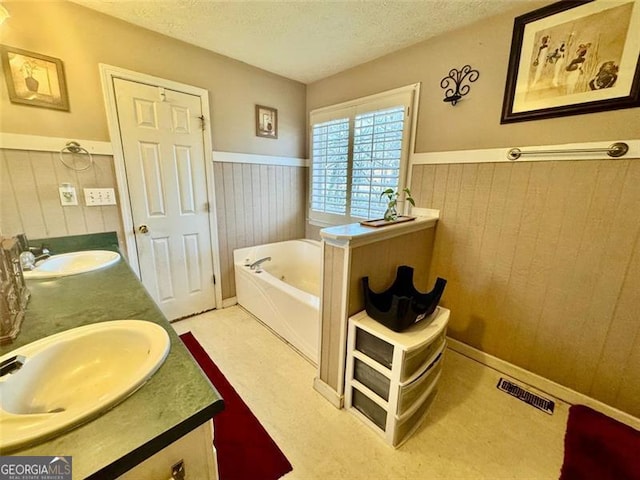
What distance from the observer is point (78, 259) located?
67.1 inches

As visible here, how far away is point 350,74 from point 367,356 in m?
2.55

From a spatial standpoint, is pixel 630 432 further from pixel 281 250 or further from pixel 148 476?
pixel 281 250

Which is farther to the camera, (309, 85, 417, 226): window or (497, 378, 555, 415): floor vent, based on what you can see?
(309, 85, 417, 226): window

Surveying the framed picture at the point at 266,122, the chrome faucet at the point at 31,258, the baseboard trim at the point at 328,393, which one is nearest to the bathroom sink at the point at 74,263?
the chrome faucet at the point at 31,258

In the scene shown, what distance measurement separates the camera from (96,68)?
72.6 inches

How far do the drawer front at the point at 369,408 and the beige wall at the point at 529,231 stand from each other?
110cm

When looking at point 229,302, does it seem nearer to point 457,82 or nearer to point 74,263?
point 74,263

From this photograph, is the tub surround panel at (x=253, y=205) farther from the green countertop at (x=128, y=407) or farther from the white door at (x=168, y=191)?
the green countertop at (x=128, y=407)

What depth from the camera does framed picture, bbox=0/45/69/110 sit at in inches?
61.4

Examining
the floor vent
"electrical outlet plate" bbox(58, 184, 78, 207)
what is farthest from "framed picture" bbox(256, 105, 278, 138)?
the floor vent

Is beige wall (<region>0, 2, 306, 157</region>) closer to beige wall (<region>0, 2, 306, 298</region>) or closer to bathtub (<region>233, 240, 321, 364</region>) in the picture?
beige wall (<region>0, 2, 306, 298</region>)

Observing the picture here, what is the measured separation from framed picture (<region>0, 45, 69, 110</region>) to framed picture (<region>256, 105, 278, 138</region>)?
1.46 metres

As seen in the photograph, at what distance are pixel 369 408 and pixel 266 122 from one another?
271 centimetres

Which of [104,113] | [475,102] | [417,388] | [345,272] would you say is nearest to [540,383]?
[417,388]
